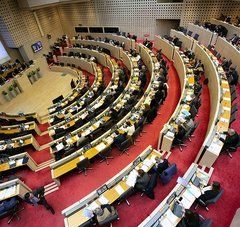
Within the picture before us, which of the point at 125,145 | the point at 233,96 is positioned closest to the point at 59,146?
the point at 125,145

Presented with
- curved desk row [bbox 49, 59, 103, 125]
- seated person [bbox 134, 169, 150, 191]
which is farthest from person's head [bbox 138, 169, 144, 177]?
curved desk row [bbox 49, 59, 103, 125]

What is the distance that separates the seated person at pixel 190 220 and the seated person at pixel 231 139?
3.72 metres

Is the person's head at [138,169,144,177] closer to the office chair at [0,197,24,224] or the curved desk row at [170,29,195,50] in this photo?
the office chair at [0,197,24,224]

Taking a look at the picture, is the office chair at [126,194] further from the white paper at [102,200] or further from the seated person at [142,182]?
the white paper at [102,200]

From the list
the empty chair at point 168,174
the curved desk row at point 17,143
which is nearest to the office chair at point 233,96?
the empty chair at point 168,174

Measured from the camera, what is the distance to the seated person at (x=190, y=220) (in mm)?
5571

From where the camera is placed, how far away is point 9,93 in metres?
18.7

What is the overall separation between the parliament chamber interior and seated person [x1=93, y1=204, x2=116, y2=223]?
0.04 meters

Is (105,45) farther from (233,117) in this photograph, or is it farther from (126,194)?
(126,194)

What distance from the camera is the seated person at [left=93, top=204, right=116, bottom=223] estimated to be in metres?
6.39

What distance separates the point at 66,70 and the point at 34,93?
469 centimetres

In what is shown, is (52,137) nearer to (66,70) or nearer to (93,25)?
(66,70)

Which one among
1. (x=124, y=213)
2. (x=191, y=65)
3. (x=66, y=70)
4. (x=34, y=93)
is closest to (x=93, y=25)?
(x=66, y=70)

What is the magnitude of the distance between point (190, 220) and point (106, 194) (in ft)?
10.0
